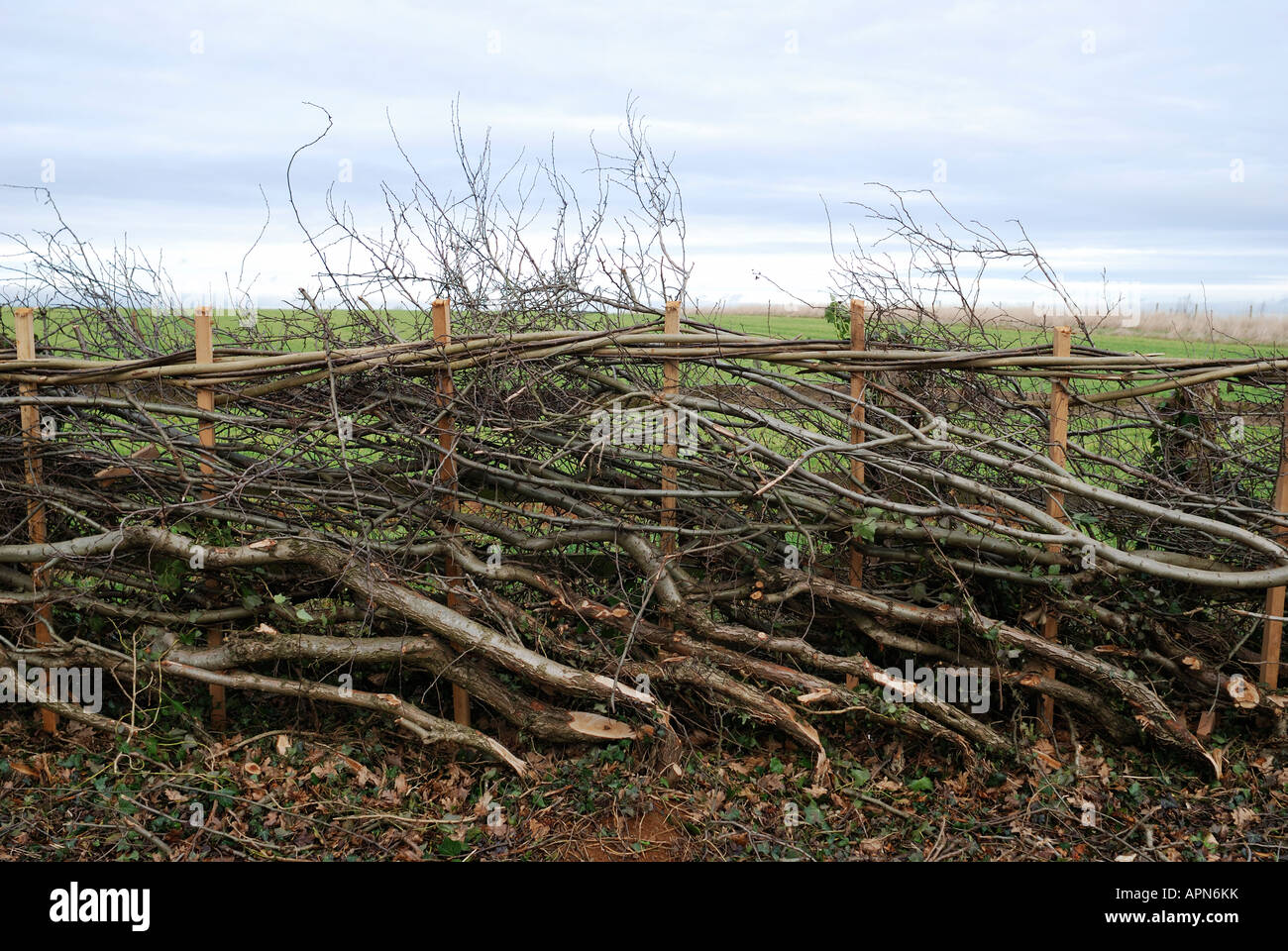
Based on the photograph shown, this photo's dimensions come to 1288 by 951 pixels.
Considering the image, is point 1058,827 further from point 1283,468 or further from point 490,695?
point 490,695

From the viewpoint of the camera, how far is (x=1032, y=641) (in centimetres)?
502

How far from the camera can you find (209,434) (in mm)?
5098

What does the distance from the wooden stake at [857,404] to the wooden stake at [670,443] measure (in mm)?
910

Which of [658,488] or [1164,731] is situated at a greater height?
[658,488]

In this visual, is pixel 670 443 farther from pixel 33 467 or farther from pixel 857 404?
pixel 33 467

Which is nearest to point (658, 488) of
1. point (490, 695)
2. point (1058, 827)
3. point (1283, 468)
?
point (490, 695)

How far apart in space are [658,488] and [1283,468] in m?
3.37

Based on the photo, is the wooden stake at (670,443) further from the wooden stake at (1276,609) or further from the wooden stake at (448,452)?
the wooden stake at (1276,609)

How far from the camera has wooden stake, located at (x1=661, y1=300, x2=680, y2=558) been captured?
16.3 feet

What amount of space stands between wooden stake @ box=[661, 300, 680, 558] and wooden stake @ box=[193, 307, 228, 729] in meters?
2.33

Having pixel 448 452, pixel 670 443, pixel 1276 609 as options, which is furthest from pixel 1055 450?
pixel 448 452
